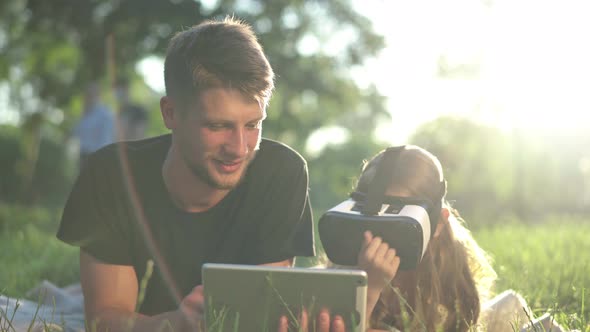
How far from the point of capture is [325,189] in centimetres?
1919

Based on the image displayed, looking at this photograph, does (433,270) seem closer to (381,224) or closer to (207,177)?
(381,224)

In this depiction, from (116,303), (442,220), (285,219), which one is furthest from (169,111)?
(442,220)

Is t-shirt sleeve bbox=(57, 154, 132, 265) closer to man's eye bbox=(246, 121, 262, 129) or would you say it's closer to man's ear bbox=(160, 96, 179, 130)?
man's ear bbox=(160, 96, 179, 130)

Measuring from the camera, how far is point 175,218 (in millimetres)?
3043

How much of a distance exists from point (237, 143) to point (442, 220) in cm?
109

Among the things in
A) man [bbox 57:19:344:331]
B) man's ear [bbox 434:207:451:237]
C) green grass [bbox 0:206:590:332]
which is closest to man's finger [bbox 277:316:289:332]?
man [bbox 57:19:344:331]

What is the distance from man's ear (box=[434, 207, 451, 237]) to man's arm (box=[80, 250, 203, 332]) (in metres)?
1.24

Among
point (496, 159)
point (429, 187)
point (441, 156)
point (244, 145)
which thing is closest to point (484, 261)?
point (429, 187)

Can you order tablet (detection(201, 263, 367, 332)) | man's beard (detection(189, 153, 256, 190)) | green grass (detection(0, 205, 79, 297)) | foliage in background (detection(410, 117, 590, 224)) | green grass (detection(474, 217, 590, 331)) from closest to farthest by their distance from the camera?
tablet (detection(201, 263, 367, 332)) → man's beard (detection(189, 153, 256, 190)) → green grass (detection(474, 217, 590, 331)) → green grass (detection(0, 205, 79, 297)) → foliage in background (detection(410, 117, 590, 224))

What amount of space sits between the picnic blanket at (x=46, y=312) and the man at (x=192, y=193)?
0.89 feet

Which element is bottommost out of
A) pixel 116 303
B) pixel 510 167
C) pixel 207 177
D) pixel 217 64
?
pixel 510 167

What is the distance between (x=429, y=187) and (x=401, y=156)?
18 centimetres

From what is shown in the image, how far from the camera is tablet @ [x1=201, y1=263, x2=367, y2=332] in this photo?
7.07ft

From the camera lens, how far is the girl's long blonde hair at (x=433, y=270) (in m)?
3.04
